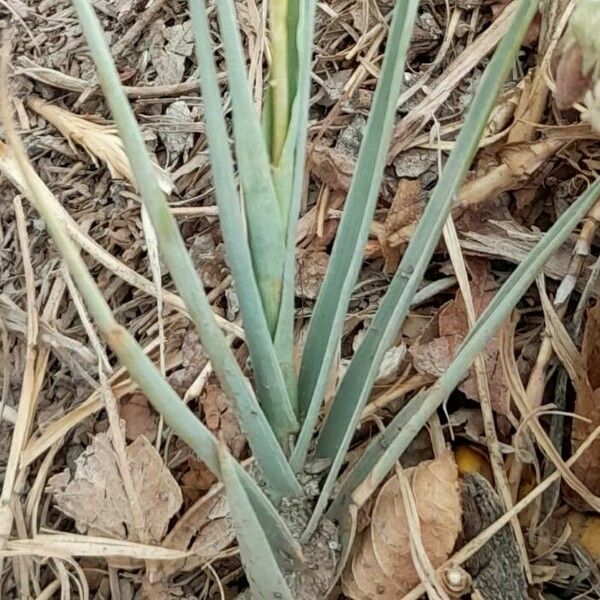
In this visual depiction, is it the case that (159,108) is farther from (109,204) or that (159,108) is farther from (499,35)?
(499,35)

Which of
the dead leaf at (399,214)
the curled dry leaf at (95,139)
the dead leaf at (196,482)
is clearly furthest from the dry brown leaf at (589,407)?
the curled dry leaf at (95,139)

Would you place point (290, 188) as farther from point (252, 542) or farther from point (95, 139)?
point (95, 139)

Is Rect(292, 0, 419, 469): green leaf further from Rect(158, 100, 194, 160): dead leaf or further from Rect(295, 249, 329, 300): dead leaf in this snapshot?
Rect(158, 100, 194, 160): dead leaf

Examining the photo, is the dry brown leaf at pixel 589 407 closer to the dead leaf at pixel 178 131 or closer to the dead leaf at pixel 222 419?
the dead leaf at pixel 222 419

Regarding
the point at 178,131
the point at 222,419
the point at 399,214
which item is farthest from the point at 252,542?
the point at 178,131

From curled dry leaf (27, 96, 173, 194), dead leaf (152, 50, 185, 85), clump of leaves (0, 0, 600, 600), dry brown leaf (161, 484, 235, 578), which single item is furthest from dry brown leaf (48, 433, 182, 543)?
dead leaf (152, 50, 185, 85)

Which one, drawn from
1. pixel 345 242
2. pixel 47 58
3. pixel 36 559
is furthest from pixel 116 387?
pixel 47 58
